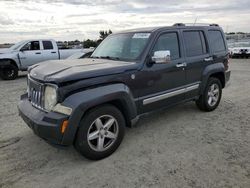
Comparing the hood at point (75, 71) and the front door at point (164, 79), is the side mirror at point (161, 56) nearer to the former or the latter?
the front door at point (164, 79)

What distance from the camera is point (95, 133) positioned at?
374 cm

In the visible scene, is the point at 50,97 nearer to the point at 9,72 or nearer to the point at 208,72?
the point at 208,72

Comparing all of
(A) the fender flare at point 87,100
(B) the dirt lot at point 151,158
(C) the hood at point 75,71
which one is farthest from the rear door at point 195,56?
(A) the fender flare at point 87,100

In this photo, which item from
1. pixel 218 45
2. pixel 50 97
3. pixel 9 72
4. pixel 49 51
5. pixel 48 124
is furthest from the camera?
pixel 49 51

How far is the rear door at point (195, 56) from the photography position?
523 cm

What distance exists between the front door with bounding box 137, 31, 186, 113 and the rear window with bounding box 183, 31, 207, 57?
11.0 inches

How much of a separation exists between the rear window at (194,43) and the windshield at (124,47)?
1067 millimetres

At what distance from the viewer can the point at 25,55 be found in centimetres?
1255

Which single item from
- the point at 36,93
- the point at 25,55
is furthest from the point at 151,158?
the point at 25,55

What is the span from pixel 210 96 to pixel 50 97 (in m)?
3.89

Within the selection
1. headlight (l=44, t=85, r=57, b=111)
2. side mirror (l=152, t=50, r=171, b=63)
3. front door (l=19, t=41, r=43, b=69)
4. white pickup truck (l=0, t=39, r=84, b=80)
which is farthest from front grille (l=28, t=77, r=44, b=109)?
front door (l=19, t=41, r=43, b=69)

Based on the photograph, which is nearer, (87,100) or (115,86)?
(87,100)

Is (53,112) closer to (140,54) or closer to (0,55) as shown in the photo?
(140,54)

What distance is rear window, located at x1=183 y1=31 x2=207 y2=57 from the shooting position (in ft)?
17.3
